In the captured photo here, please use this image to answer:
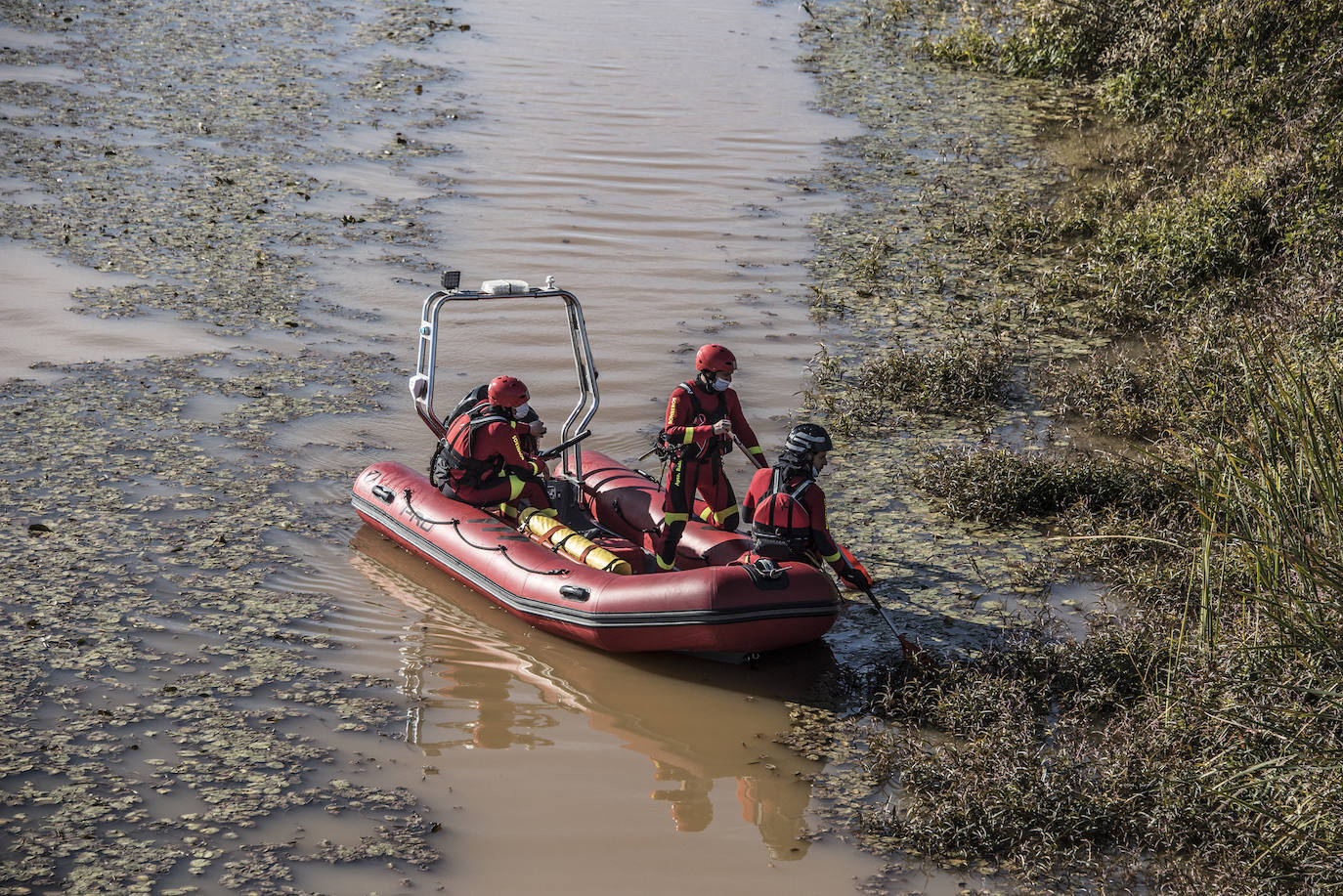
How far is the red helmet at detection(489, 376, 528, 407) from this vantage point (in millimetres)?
7492

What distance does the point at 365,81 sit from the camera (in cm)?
1719

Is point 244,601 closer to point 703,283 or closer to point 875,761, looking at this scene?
point 875,761

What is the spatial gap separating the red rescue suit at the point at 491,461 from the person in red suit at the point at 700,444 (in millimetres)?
827

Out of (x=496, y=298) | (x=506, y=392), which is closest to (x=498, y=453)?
(x=506, y=392)

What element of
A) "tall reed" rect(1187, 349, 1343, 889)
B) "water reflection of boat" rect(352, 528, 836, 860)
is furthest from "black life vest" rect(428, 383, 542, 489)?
"tall reed" rect(1187, 349, 1343, 889)

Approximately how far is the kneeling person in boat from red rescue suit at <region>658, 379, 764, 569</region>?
2.62 feet

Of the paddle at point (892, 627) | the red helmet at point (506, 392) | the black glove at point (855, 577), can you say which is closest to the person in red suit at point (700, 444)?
the red helmet at point (506, 392)

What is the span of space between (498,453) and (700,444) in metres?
1.27

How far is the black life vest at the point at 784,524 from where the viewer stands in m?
6.74

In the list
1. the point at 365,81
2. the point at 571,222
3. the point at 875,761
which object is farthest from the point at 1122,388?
the point at 365,81

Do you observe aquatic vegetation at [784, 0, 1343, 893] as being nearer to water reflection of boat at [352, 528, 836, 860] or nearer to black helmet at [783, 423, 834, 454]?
water reflection of boat at [352, 528, 836, 860]

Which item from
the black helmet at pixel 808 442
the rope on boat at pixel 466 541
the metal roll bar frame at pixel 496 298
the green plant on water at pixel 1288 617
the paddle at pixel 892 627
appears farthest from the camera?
the metal roll bar frame at pixel 496 298

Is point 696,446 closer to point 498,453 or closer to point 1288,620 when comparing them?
point 498,453

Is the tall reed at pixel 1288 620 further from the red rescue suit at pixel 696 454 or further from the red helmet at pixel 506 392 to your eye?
the red helmet at pixel 506 392
